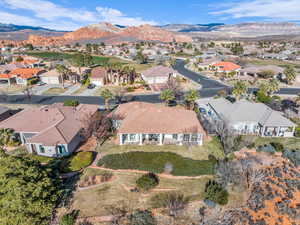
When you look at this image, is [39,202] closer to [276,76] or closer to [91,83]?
[91,83]

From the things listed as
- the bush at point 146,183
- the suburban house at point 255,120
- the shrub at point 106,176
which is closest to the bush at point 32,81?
the shrub at point 106,176

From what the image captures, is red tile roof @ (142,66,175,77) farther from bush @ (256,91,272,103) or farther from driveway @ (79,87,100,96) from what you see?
bush @ (256,91,272,103)

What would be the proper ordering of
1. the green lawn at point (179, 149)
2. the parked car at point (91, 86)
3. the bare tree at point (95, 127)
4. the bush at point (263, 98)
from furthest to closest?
the parked car at point (91, 86) < the bush at point (263, 98) < the bare tree at point (95, 127) < the green lawn at point (179, 149)

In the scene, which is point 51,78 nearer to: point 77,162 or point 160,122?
point 77,162

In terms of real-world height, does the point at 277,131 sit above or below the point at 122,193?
above

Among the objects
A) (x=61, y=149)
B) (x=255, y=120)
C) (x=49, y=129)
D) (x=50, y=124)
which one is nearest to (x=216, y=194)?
(x=255, y=120)

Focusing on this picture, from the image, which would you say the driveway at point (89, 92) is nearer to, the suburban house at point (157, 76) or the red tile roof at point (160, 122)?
the suburban house at point (157, 76)
